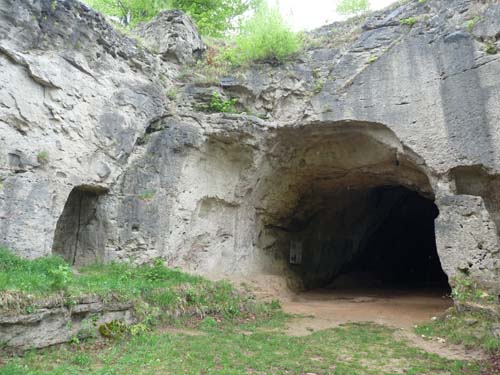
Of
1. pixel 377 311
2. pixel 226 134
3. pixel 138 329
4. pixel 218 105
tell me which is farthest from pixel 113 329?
pixel 218 105

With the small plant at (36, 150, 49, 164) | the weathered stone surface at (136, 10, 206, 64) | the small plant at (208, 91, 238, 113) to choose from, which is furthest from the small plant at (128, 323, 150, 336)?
the weathered stone surface at (136, 10, 206, 64)

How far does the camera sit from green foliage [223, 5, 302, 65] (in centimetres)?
1242

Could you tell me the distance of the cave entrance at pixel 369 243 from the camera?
16391mm

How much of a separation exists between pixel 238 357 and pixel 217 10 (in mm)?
16832

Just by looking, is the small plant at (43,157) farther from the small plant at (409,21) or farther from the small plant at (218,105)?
the small plant at (409,21)

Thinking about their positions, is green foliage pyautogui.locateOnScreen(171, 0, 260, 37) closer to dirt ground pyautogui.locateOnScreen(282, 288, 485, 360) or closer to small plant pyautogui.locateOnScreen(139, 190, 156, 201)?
small plant pyautogui.locateOnScreen(139, 190, 156, 201)

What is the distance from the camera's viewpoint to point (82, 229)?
10570 millimetres

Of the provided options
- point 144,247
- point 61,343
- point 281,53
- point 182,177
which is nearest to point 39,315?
point 61,343

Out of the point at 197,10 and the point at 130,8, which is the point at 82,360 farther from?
the point at 130,8

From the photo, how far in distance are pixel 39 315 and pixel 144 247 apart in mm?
4293

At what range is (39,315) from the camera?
625 cm

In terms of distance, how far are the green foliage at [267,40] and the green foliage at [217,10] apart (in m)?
6.58

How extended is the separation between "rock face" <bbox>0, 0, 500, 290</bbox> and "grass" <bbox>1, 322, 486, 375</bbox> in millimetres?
2980

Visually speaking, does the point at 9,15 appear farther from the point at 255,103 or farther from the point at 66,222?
the point at 255,103
